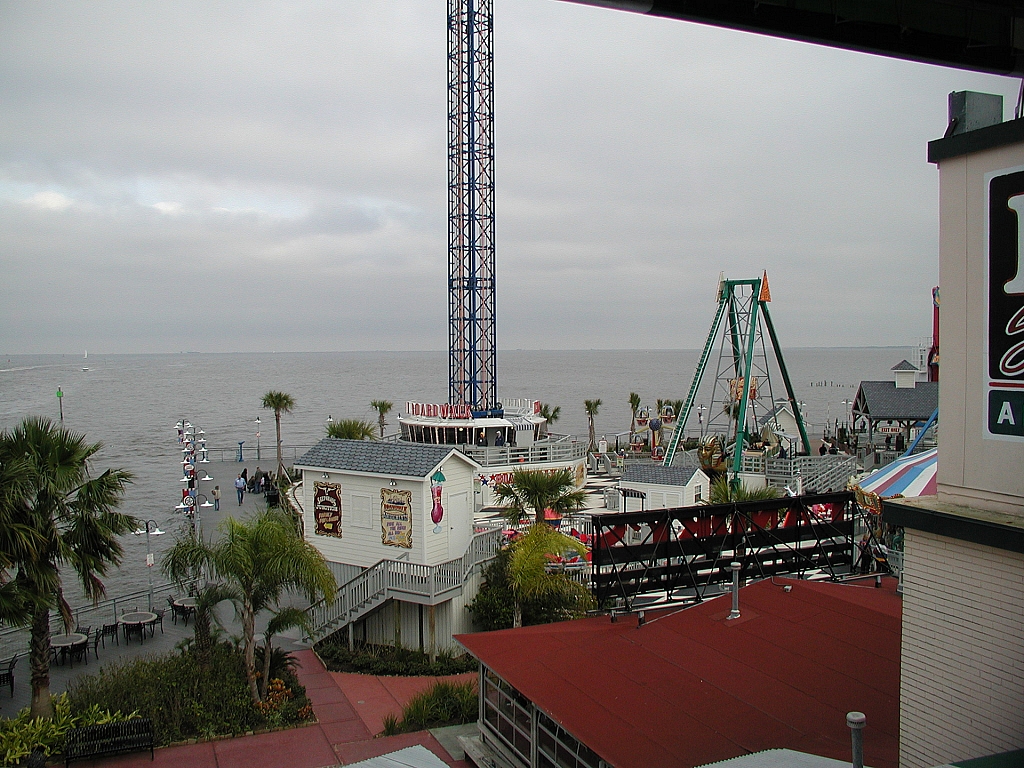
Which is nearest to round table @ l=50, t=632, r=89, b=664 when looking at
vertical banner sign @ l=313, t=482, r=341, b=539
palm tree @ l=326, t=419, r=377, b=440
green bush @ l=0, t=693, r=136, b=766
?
green bush @ l=0, t=693, r=136, b=766

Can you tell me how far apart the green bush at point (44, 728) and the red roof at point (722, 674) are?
21.8 feet

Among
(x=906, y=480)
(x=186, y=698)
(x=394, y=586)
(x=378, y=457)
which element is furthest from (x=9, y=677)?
(x=906, y=480)

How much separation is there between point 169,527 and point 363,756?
30803 mm

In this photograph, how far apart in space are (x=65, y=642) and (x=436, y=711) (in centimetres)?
942

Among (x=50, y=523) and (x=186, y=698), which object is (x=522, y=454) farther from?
(x=50, y=523)

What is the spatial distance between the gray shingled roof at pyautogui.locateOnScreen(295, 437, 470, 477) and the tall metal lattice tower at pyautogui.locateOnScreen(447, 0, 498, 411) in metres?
18.5

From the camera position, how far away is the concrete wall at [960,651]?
6.09 m

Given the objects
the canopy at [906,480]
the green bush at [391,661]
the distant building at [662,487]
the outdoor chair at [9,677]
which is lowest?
the green bush at [391,661]

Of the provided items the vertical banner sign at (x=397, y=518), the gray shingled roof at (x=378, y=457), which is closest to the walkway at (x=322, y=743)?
the vertical banner sign at (x=397, y=518)

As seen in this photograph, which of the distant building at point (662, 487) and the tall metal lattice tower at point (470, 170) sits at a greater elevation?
the tall metal lattice tower at point (470, 170)

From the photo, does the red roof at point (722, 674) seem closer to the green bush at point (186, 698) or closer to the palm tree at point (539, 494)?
the green bush at point (186, 698)

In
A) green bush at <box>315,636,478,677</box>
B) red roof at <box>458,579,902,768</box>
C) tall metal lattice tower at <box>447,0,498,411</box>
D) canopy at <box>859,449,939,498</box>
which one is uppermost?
tall metal lattice tower at <box>447,0,498,411</box>

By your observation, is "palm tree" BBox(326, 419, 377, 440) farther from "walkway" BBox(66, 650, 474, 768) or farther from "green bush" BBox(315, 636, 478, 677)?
"walkway" BBox(66, 650, 474, 768)

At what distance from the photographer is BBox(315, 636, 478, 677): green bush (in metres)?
18.3
